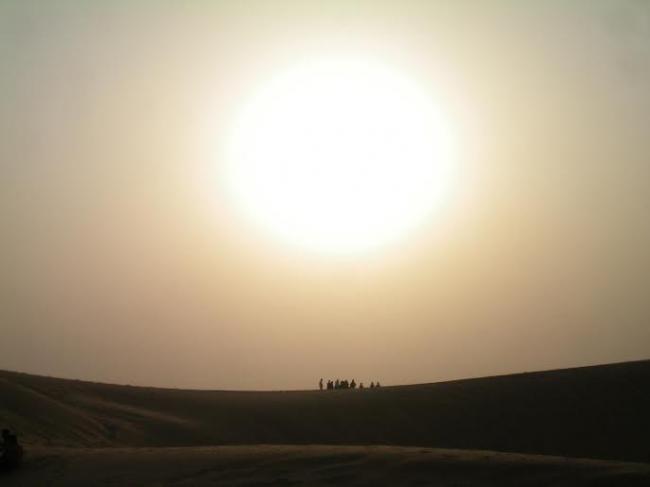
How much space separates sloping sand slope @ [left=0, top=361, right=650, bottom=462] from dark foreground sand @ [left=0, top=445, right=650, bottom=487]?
5.42 m

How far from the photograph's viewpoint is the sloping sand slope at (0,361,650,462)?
20672 millimetres

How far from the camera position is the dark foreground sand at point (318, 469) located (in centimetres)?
1111

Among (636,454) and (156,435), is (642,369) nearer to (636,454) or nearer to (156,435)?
(636,454)

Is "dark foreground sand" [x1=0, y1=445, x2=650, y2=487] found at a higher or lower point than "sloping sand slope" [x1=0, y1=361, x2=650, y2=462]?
lower

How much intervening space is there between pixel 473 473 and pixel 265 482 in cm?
287

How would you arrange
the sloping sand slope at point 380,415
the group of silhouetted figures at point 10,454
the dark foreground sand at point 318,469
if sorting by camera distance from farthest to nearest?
the sloping sand slope at point 380,415 < the group of silhouetted figures at point 10,454 < the dark foreground sand at point 318,469

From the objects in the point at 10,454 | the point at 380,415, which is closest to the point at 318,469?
the point at 10,454

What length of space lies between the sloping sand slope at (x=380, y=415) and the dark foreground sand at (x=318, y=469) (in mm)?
5424

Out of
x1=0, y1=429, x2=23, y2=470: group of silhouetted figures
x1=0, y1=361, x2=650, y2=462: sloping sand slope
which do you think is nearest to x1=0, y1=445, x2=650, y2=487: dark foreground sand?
x1=0, y1=429, x2=23, y2=470: group of silhouetted figures

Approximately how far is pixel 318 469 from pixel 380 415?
12.6 m

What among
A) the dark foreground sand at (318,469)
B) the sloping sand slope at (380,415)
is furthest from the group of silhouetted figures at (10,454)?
the sloping sand slope at (380,415)

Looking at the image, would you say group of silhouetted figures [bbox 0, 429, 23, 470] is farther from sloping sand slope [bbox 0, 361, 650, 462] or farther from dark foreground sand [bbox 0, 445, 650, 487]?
sloping sand slope [bbox 0, 361, 650, 462]

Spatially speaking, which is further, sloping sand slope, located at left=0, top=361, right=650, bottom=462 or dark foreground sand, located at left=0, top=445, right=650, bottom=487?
sloping sand slope, located at left=0, top=361, right=650, bottom=462

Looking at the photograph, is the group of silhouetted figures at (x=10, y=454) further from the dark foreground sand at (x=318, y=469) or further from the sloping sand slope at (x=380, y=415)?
the sloping sand slope at (x=380, y=415)
